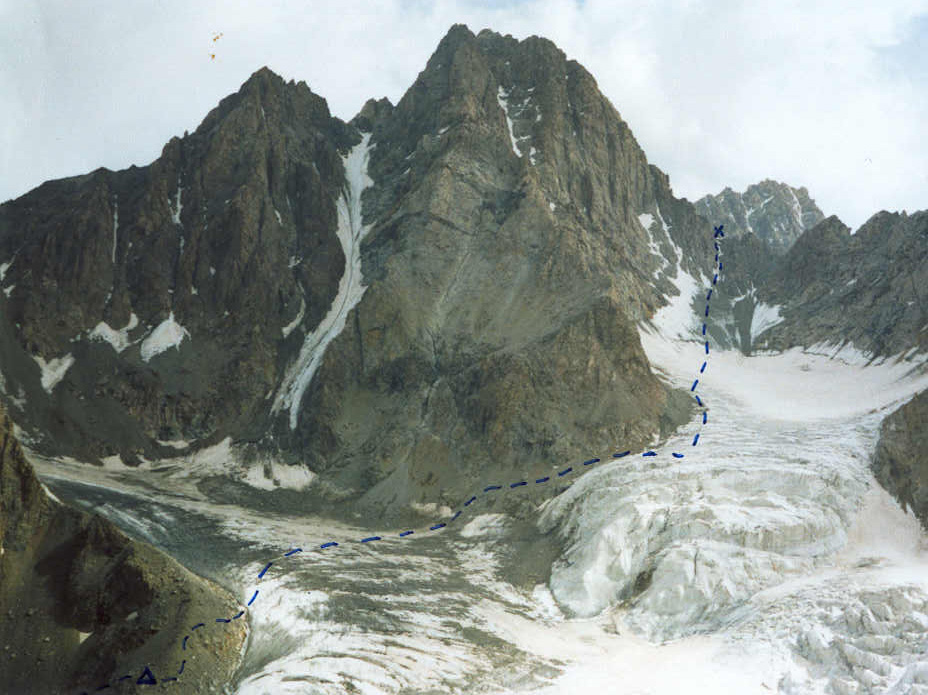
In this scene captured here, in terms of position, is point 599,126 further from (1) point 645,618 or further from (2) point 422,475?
(1) point 645,618

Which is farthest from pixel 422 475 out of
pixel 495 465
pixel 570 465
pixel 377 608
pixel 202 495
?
pixel 377 608

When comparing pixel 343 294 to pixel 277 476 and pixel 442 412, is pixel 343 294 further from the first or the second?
pixel 277 476

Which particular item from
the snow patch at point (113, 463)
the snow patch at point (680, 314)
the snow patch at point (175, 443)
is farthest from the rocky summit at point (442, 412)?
the snow patch at point (175, 443)

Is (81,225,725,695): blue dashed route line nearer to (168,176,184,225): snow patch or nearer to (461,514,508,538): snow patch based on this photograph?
(461,514,508,538): snow patch

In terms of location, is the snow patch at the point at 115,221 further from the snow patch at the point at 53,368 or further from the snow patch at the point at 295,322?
the snow patch at the point at 295,322

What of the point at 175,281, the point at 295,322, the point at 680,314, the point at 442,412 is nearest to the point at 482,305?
the point at 442,412

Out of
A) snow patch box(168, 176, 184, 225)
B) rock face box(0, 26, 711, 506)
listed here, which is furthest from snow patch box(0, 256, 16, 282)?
snow patch box(168, 176, 184, 225)
